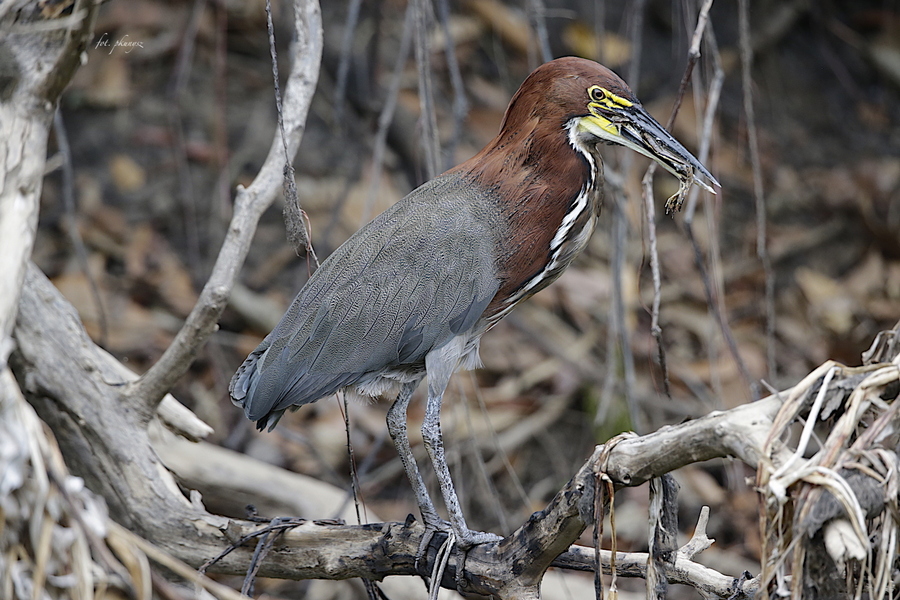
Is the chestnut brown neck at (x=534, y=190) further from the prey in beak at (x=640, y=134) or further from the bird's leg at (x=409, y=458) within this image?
the bird's leg at (x=409, y=458)

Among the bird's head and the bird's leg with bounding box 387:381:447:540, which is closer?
the bird's head

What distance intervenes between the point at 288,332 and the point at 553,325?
2618 mm

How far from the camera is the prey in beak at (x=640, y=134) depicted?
6.92ft

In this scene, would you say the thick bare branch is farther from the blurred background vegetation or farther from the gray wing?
the blurred background vegetation

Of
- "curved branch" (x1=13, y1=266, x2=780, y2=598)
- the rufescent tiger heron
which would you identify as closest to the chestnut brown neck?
the rufescent tiger heron

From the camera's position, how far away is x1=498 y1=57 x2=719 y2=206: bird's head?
2.14 metres

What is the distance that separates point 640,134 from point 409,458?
1031mm

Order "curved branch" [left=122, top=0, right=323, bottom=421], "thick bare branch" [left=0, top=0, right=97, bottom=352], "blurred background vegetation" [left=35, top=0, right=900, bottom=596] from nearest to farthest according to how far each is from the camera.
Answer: "thick bare branch" [left=0, top=0, right=97, bottom=352] < "curved branch" [left=122, top=0, right=323, bottom=421] < "blurred background vegetation" [left=35, top=0, right=900, bottom=596]

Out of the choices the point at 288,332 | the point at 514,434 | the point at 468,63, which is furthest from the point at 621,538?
the point at 468,63

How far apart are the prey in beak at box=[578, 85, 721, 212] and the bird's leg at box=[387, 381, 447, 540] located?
89 cm

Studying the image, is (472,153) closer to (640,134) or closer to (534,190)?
(534,190)

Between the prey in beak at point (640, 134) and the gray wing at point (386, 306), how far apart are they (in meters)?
0.36

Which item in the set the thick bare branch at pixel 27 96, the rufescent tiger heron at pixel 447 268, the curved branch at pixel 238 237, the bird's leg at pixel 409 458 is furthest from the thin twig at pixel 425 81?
the thick bare branch at pixel 27 96

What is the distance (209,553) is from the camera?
88.7 inches
